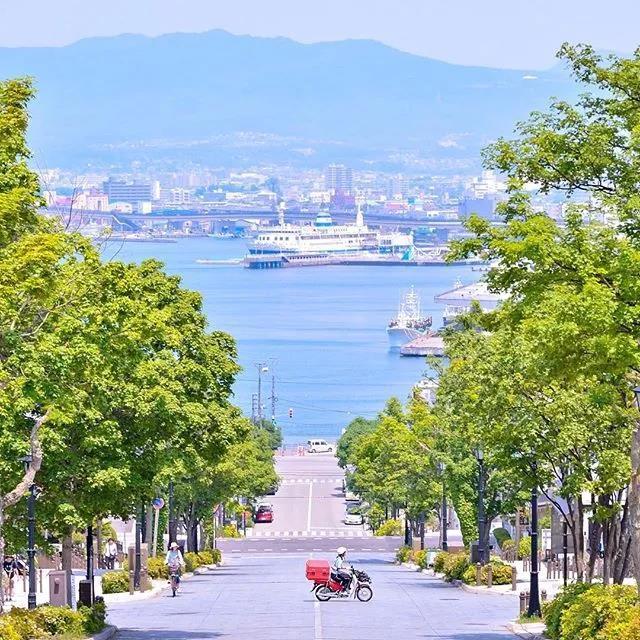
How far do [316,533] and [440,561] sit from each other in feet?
159

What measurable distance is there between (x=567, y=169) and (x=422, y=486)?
43270 mm

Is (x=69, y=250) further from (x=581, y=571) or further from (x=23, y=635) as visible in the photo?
(x=581, y=571)

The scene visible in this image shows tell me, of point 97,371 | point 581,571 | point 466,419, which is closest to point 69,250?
point 97,371

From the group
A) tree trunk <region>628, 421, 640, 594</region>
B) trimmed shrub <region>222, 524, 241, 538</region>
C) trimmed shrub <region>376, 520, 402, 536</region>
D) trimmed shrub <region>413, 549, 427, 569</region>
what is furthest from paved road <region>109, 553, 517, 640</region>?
trimmed shrub <region>222, 524, 241, 538</region>

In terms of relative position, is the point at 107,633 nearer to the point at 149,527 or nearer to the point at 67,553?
the point at 67,553

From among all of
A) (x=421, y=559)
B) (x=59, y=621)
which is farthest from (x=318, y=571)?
(x=421, y=559)

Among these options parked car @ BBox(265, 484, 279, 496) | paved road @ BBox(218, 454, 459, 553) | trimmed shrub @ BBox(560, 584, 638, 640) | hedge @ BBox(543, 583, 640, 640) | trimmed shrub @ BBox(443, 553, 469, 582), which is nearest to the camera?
hedge @ BBox(543, 583, 640, 640)

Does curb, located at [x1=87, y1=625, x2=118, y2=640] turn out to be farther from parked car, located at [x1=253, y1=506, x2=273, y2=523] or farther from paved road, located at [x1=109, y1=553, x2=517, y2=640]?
parked car, located at [x1=253, y1=506, x2=273, y2=523]

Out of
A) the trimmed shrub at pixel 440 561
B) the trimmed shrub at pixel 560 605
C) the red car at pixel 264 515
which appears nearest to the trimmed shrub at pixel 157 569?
the trimmed shrub at pixel 440 561

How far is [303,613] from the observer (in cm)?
3934

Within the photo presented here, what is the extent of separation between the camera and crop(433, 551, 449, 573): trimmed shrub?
196ft

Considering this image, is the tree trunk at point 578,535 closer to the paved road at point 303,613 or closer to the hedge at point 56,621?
the paved road at point 303,613

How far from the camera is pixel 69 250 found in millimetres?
29984

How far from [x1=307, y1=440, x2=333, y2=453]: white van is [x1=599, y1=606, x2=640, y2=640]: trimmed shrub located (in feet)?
526
